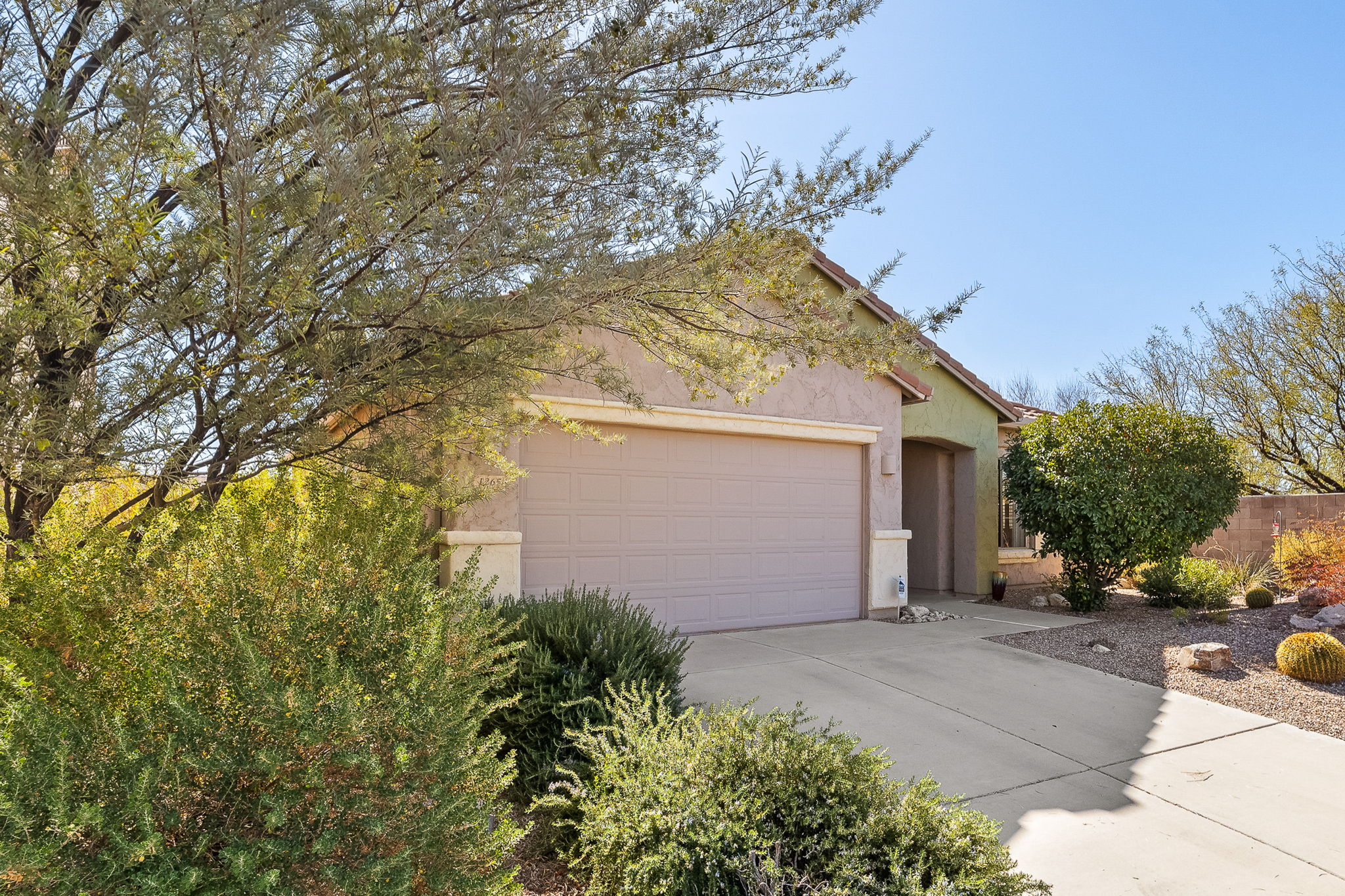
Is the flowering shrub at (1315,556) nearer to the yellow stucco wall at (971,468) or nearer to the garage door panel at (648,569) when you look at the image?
the yellow stucco wall at (971,468)

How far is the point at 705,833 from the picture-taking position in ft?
9.05

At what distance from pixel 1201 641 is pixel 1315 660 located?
1322mm

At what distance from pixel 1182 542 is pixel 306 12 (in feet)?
39.5

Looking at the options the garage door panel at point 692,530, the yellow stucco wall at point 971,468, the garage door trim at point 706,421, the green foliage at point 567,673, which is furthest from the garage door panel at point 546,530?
the yellow stucco wall at point 971,468

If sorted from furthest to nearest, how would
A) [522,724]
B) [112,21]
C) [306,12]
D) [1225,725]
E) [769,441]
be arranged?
[769,441]
[1225,725]
[522,724]
[112,21]
[306,12]

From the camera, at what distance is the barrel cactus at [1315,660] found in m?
6.75

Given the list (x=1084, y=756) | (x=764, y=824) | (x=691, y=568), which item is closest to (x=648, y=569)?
(x=691, y=568)

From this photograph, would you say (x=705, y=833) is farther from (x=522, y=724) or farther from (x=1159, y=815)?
(x=1159, y=815)

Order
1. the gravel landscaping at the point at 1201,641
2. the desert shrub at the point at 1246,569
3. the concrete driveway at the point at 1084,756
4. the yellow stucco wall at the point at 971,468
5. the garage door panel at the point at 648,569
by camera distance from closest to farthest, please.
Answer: the concrete driveway at the point at 1084,756 < the gravel landscaping at the point at 1201,641 < the garage door panel at the point at 648,569 < the desert shrub at the point at 1246,569 < the yellow stucco wall at the point at 971,468

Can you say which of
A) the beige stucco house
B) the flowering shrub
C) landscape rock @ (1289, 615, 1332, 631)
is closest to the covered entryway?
the beige stucco house

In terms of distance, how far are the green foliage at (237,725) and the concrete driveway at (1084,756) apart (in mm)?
2951

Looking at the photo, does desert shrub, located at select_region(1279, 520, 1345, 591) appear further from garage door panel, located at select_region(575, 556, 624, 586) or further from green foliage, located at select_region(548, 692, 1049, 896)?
green foliage, located at select_region(548, 692, 1049, 896)

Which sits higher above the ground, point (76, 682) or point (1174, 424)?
point (1174, 424)

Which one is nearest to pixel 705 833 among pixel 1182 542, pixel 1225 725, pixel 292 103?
pixel 292 103
